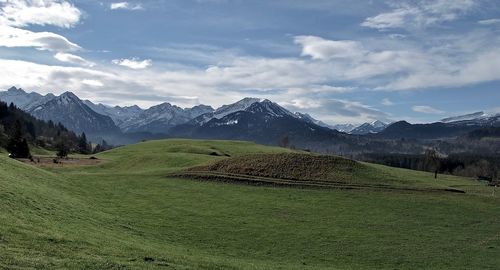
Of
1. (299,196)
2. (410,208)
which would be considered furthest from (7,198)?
(410,208)

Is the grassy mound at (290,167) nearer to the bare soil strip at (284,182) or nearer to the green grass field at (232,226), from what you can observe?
the bare soil strip at (284,182)

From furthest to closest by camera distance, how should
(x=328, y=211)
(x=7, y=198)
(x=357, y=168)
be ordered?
(x=357, y=168) → (x=328, y=211) → (x=7, y=198)

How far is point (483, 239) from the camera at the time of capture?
4166 centimetres

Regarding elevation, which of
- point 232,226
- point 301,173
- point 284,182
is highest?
point 301,173

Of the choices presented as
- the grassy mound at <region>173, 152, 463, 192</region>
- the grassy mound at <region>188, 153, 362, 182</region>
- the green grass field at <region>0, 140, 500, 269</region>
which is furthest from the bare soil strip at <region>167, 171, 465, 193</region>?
the green grass field at <region>0, 140, 500, 269</region>

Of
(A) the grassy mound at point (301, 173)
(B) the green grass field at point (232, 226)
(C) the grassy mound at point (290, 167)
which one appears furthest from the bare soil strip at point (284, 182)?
(B) the green grass field at point (232, 226)

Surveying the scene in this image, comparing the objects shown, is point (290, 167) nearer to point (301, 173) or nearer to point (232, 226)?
point (301, 173)

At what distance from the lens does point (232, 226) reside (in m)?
41.3

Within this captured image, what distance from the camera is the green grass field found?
24.0 m

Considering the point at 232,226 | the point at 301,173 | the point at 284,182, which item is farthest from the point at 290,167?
the point at 232,226

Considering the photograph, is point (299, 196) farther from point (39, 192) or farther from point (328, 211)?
point (39, 192)

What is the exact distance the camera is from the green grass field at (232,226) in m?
24.0

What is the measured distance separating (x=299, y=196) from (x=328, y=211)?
891cm

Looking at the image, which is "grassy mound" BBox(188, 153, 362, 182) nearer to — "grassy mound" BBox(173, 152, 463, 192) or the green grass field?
"grassy mound" BBox(173, 152, 463, 192)
